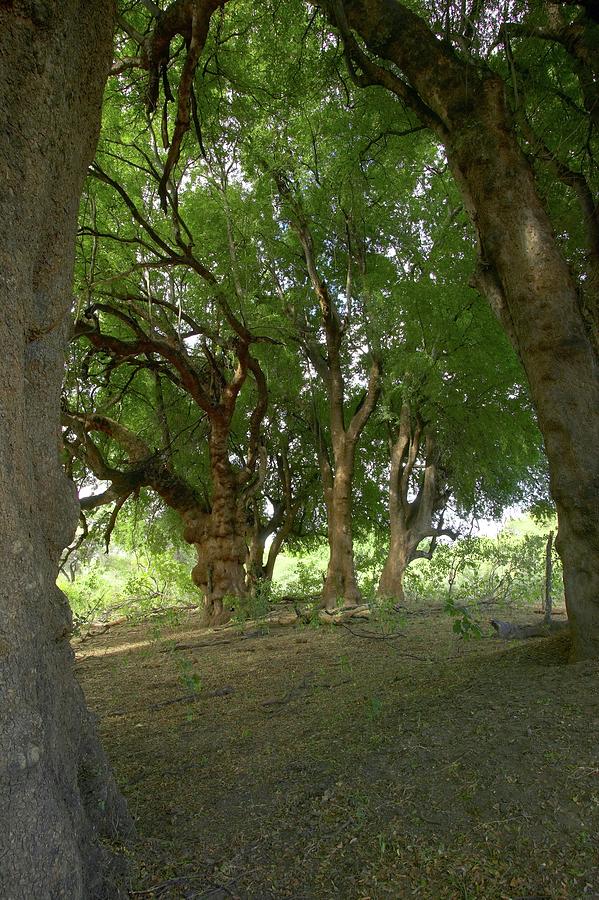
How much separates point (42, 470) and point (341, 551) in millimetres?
8523

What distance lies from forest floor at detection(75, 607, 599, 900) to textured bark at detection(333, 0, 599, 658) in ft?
2.54

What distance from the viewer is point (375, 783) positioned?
2.54 meters

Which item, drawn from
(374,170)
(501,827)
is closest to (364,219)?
(374,170)

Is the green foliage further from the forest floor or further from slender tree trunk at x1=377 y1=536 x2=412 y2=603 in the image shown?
the forest floor

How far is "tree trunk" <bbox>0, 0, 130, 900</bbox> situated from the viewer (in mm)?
1669

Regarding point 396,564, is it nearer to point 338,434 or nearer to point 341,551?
point 341,551

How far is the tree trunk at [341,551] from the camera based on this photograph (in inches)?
399

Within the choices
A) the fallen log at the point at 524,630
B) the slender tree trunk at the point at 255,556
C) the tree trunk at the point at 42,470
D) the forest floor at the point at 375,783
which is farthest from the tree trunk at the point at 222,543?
the tree trunk at the point at 42,470

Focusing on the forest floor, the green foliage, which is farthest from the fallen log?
the green foliage

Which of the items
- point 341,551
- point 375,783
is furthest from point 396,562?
point 375,783

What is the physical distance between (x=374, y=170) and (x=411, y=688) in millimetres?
8734

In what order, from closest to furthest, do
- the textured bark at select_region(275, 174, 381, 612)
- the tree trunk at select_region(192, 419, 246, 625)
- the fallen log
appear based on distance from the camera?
1. the fallen log
2. the tree trunk at select_region(192, 419, 246, 625)
3. the textured bark at select_region(275, 174, 381, 612)

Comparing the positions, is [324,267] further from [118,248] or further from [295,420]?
[118,248]

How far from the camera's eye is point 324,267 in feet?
A: 40.5
